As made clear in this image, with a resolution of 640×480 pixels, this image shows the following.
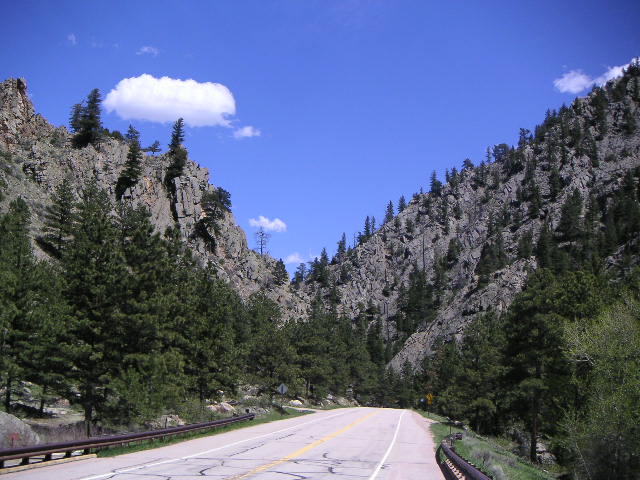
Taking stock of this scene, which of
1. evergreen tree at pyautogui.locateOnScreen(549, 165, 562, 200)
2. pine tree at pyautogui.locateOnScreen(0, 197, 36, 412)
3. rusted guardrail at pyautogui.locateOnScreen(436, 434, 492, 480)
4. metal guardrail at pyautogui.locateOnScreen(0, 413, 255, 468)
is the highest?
evergreen tree at pyautogui.locateOnScreen(549, 165, 562, 200)

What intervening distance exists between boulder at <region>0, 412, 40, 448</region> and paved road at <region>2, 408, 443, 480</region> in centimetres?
216

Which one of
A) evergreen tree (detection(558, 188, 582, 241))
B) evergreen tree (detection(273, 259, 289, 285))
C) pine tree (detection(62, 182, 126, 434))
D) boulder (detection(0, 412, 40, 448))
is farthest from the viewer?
evergreen tree (detection(273, 259, 289, 285))

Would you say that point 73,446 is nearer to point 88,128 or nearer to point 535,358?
point 535,358

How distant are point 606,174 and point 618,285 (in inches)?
5477

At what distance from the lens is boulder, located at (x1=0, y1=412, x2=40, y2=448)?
45.0 ft

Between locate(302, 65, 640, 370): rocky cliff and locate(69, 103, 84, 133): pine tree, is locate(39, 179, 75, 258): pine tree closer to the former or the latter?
locate(69, 103, 84, 133): pine tree

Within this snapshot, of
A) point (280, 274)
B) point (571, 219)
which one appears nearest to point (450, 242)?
point (571, 219)

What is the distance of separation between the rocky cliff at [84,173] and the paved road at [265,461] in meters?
67.1

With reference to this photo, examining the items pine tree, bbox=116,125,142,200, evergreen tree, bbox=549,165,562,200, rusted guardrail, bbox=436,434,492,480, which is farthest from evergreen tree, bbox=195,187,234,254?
evergreen tree, bbox=549,165,562,200

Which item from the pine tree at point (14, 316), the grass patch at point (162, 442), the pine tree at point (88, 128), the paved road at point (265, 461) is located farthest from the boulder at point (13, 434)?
the pine tree at point (88, 128)

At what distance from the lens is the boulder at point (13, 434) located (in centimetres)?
1373

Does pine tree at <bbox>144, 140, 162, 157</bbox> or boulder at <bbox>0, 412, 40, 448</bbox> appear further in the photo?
pine tree at <bbox>144, 140, 162, 157</bbox>

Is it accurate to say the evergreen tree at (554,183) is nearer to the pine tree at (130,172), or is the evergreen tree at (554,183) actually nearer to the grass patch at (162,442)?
the pine tree at (130,172)

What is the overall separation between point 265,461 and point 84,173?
3694 inches
